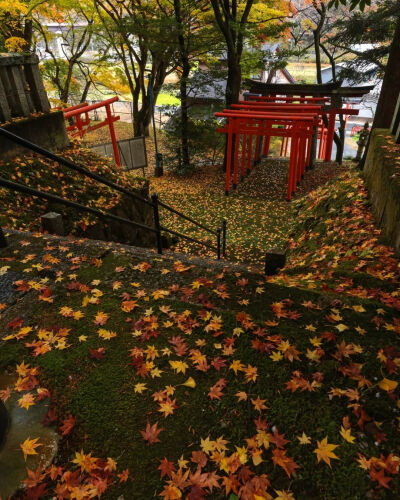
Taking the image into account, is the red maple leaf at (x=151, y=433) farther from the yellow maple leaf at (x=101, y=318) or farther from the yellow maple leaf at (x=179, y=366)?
the yellow maple leaf at (x=101, y=318)

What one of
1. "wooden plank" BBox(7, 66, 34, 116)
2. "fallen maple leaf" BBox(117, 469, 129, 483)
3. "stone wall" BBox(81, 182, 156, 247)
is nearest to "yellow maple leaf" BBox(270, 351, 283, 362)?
"fallen maple leaf" BBox(117, 469, 129, 483)

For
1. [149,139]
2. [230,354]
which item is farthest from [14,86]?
[149,139]

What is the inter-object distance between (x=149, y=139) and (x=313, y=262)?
75.4ft

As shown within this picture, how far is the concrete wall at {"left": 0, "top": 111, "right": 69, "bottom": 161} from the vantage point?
614cm

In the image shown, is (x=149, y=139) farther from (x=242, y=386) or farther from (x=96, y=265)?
(x=242, y=386)

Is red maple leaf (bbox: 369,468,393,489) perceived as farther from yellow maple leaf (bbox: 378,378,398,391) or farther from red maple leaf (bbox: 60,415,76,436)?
red maple leaf (bbox: 60,415,76,436)

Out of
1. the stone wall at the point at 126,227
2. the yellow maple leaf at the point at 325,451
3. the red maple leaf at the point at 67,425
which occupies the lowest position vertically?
the stone wall at the point at 126,227

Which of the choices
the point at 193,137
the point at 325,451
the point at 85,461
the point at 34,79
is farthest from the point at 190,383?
the point at 193,137

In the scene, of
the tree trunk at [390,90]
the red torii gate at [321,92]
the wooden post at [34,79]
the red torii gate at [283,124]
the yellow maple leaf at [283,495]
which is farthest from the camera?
the red torii gate at [321,92]

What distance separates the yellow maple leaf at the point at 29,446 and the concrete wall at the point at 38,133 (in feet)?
18.9

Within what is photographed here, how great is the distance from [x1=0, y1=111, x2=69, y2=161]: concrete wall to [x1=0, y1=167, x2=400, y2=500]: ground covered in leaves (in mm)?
3530

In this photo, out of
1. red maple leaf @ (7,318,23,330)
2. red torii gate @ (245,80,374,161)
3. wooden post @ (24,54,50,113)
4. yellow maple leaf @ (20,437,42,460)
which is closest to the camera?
yellow maple leaf @ (20,437,42,460)

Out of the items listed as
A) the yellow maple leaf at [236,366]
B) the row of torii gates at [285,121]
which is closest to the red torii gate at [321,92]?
the row of torii gates at [285,121]

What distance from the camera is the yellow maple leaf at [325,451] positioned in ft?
6.23
